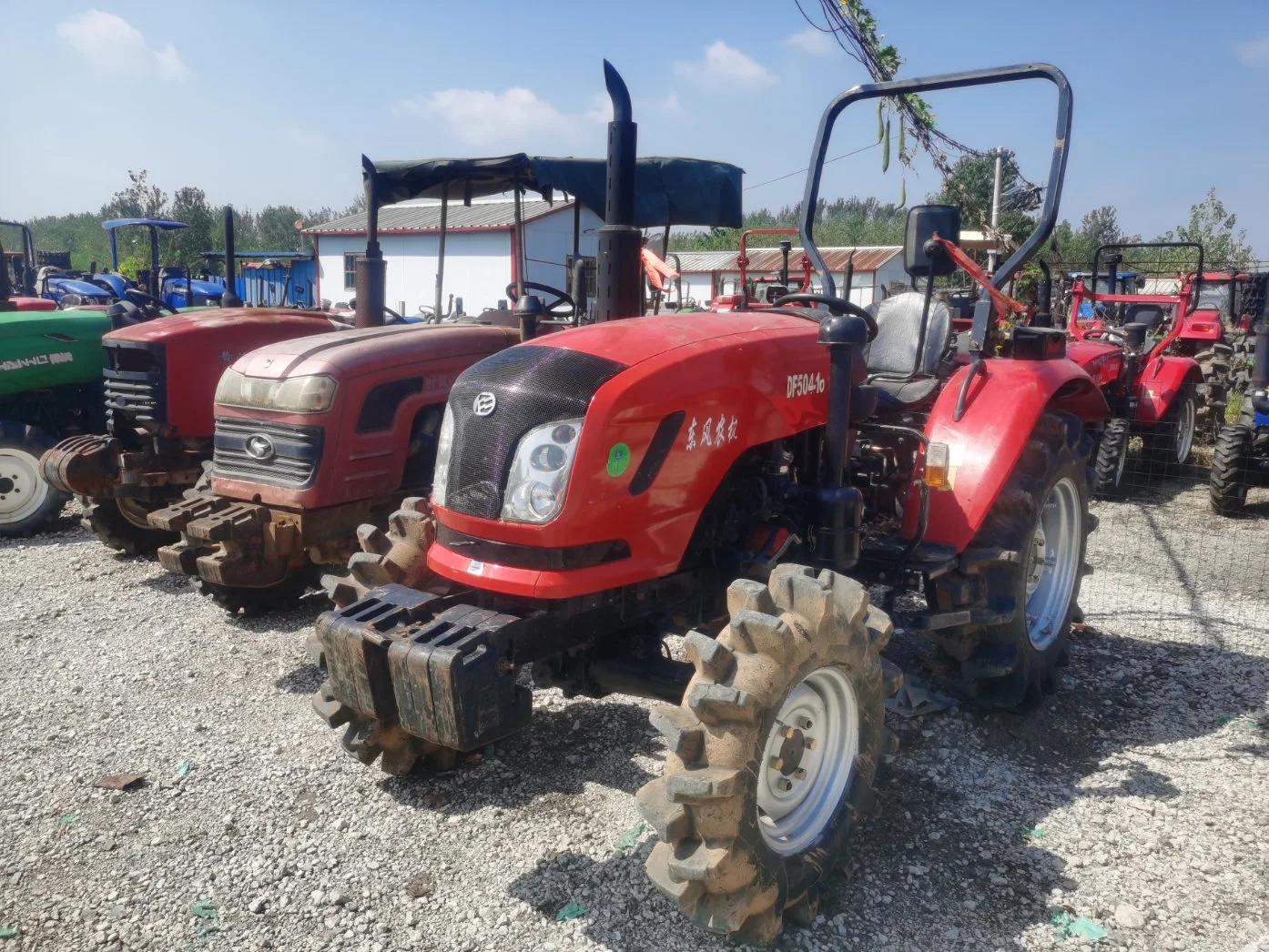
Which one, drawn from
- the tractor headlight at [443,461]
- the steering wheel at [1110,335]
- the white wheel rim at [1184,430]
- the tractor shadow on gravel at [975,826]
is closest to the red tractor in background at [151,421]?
the tractor headlight at [443,461]

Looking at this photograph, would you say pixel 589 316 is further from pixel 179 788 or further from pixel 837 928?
pixel 837 928

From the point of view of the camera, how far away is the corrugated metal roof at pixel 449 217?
6.51 metres

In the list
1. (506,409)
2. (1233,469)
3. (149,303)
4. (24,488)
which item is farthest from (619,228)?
(149,303)

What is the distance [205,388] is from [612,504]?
410cm

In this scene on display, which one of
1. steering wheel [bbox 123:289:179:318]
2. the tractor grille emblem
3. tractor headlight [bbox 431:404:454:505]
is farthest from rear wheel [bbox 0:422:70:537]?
tractor headlight [bbox 431:404:454:505]

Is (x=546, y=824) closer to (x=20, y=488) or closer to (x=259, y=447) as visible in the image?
(x=259, y=447)

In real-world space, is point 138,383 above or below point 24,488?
above

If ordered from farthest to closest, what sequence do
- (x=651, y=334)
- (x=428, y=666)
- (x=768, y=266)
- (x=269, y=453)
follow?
1. (x=768, y=266)
2. (x=269, y=453)
3. (x=651, y=334)
4. (x=428, y=666)

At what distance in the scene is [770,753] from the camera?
241cm

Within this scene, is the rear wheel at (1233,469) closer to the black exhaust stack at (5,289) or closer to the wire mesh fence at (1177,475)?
the wire mesh fence at (1177,475)

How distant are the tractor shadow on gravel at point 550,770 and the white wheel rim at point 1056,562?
5.49 feet

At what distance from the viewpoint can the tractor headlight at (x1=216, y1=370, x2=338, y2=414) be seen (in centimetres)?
444

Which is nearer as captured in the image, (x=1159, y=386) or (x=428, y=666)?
(x=428, y=666)

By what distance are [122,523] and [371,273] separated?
221 centimetres
